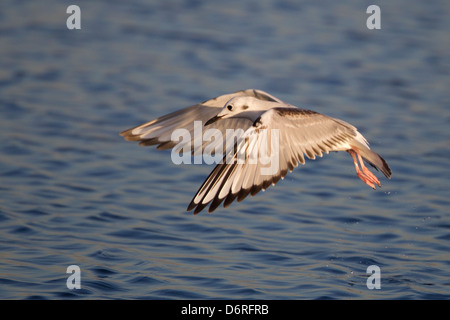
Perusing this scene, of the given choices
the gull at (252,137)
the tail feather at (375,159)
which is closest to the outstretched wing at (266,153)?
the gull at (252,137)

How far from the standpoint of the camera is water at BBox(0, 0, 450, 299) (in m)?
7.27

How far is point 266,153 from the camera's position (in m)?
6.58

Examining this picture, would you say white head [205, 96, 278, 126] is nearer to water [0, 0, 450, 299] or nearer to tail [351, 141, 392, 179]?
tail [351, 141, 392, 179]

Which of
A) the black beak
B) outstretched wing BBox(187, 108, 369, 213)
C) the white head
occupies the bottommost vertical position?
outstretched wing BBox(187, 108, 369, 213)

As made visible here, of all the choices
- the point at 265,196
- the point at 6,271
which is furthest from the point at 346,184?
the point at 6,271

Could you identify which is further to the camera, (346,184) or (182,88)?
(182,88)

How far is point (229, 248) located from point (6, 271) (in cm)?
211

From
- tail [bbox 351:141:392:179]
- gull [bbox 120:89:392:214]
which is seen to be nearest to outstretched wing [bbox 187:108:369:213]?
gull [bbox 120:89:392:214]

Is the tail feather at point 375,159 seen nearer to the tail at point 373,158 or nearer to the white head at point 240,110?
the tail at point 373,158

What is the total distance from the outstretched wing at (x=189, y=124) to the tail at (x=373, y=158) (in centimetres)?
88

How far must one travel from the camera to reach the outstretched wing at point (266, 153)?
20.5 ft

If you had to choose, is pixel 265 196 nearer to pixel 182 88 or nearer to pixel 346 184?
pixel 346 184

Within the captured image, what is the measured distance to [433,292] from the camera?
7.16 meters

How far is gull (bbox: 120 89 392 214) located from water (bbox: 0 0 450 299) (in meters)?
0.99
